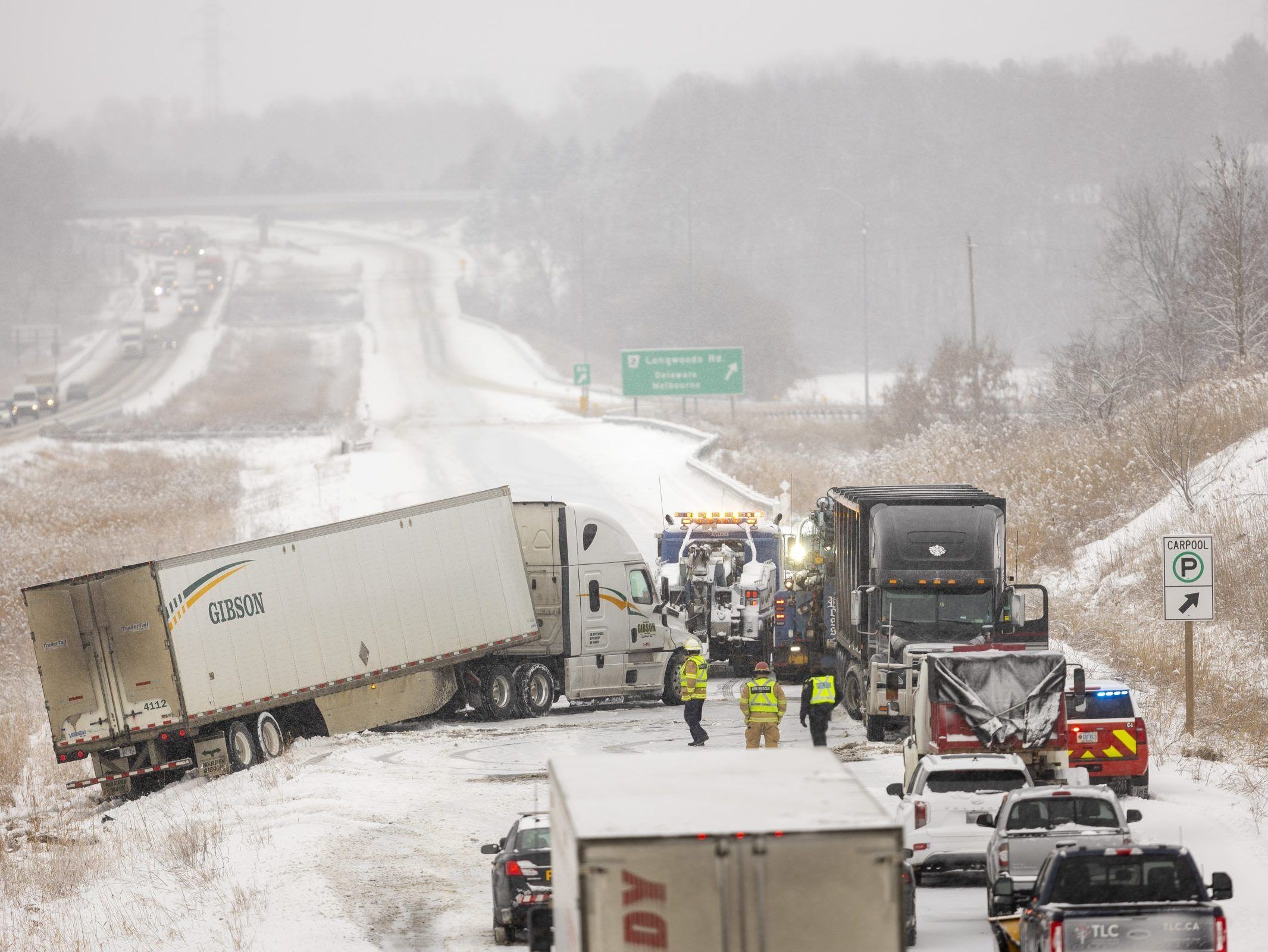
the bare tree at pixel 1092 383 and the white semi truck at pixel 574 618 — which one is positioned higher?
the white semi truck at pixel 574 618

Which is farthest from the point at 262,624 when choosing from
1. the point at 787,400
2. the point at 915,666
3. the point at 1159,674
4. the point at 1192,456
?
the point at 787,400

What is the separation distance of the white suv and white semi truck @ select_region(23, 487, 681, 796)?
1094cm

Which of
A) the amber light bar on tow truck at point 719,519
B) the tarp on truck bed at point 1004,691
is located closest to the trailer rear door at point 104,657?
the tarp on truck bed at point 1004,691

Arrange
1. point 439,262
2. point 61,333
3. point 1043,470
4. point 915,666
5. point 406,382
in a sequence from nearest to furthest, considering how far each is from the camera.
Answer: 1. point 915,666
2. point 1043,470
3. point 406,382
4. point 61,333
5. point 439,262

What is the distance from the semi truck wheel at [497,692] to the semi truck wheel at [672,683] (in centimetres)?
271

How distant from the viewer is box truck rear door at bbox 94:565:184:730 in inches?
854

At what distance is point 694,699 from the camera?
69.2ft

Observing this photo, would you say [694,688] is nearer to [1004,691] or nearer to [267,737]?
[1004,691]

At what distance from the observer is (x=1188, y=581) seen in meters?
19.7

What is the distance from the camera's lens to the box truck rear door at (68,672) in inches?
848

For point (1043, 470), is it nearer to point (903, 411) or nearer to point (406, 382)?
point (903, 411)

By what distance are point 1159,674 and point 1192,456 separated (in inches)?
510

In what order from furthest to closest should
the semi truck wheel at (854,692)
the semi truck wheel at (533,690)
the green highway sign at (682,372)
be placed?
1. the green highway sign at (682,372)
2. the semi truck wheel at (533,690)
3. the semi truck wheel at (854,692)

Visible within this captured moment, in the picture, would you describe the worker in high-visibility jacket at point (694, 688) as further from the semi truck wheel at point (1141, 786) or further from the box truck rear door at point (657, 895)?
the box truck rear door at point (657, 895)
